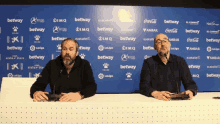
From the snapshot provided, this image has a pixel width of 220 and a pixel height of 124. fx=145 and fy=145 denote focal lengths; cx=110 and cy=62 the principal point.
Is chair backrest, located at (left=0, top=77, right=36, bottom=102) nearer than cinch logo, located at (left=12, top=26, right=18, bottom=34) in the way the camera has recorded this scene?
Yes

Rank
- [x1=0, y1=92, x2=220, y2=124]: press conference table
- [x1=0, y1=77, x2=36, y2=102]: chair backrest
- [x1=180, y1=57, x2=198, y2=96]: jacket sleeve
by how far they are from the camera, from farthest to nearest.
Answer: [x1=180, y1=57, x2=198, y2=96]: jacket sleeve
[x1=0, y1=77, x2=36, y2=102]: chair backrest
[x1=0, y1=92, x2=220, y2=124]: press conference table

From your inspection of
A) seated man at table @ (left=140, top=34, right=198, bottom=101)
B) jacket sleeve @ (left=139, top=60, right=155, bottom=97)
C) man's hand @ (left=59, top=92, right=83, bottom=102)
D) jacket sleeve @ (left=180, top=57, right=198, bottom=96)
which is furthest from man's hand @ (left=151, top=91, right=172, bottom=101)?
man's hand @ (left=59, top=92, right=83, bottom=102)

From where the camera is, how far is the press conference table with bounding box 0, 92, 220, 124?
125 cm

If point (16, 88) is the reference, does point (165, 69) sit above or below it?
above

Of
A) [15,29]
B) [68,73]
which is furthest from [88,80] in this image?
[15,29]

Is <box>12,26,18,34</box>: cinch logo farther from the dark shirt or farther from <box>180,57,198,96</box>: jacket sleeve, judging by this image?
<box>180,57,198,96</box>: jacket sleeve

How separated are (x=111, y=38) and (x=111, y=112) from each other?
84.5 inches

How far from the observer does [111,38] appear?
3207 mm

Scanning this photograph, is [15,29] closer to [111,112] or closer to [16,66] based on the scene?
[16,66]

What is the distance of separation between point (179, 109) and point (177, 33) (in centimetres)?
238

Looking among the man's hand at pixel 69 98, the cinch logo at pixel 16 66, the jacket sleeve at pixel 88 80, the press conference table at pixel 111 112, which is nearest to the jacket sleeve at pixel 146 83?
the press conference table at pixel 111 112

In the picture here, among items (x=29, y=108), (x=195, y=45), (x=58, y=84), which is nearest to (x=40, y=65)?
(x=58, y=84)

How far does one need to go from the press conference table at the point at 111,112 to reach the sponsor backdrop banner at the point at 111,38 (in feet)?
6.18

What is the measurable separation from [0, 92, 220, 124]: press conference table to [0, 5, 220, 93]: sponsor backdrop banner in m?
1.88
